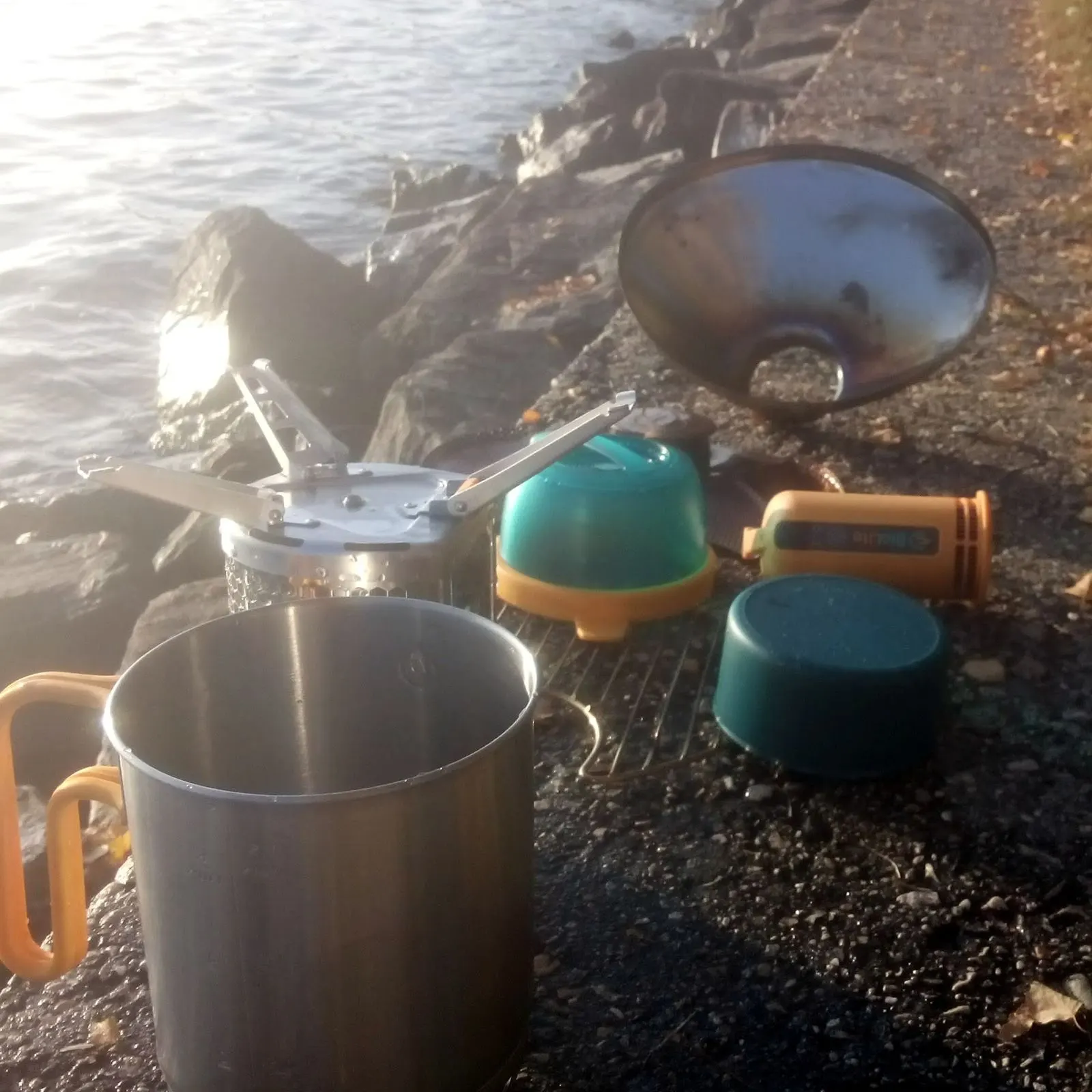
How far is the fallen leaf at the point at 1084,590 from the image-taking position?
2.22m

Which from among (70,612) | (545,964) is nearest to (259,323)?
(70,612)

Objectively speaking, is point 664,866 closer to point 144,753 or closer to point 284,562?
point 284,562

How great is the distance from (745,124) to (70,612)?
→ 452cm

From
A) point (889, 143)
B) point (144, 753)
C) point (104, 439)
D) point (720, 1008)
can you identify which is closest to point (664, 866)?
point (720, 1008)

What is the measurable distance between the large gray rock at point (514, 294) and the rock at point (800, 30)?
290 cm

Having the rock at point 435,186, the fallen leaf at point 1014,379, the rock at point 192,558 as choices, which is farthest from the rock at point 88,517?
the rock at point 435,186

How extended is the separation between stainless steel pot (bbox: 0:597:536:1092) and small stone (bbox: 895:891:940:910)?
0.57m

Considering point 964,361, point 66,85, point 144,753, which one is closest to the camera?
point 144,753

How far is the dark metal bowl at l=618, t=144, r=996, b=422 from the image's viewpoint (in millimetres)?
2725

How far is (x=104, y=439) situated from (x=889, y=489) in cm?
497

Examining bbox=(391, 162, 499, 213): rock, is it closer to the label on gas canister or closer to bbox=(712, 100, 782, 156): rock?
bbox=(712, 100, 782, 156): rock

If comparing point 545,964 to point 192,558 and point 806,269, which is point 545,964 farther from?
point 192,558

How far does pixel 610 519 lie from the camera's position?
2.02 metres

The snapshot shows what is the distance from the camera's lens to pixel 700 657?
6.83 feet
